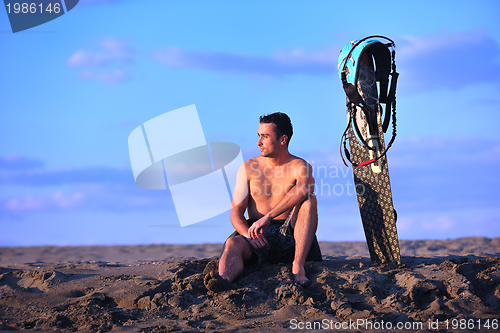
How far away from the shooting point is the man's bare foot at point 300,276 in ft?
13.5

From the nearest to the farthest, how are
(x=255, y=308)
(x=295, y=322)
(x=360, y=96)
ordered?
(x=295, y=322) < (x=255, y=308) < (x=360, y=96)

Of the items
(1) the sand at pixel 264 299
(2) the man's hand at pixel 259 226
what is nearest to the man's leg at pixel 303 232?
(1) the sand at pixel 264 299

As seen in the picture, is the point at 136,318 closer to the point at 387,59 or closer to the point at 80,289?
the point at 80,289

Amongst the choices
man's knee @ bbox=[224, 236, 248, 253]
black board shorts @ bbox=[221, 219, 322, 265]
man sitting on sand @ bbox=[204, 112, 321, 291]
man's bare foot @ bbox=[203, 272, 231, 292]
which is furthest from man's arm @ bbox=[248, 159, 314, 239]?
man's bare foot @ bbox=[203, 272, 231, 292]

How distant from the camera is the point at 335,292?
12.9 ft

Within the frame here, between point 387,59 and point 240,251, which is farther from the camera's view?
point 387,59

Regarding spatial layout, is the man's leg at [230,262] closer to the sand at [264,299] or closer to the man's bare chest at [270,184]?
the sand at [264,299]

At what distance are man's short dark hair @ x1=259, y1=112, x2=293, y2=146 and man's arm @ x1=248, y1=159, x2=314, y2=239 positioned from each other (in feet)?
1.12

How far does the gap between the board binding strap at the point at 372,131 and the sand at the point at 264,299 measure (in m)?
0.42

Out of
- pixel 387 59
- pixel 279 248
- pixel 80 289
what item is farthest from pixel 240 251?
pixel 387 59

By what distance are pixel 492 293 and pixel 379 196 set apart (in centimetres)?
149

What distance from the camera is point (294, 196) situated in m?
4.25

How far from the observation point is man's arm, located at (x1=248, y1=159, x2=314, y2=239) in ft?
13.5

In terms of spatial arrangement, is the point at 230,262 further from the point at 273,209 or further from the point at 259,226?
the point at 273,209
